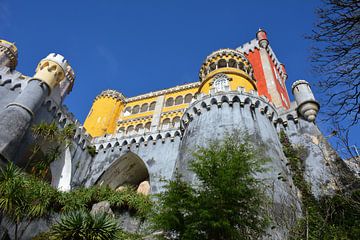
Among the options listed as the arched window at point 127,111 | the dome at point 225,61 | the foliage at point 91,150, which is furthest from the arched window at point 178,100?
the foliage at point 91,150

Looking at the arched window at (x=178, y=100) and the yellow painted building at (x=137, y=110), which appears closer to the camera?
the yellow painted building at (x=137, y=110)

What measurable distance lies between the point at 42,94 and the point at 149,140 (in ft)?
27.5

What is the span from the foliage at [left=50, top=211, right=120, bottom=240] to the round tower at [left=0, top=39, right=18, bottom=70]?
24524mm

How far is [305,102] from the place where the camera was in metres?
20.4

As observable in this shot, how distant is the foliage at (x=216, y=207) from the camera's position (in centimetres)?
867

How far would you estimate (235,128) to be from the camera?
1811 cm

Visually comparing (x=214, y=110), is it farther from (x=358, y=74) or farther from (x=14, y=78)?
(x=14, y=78)

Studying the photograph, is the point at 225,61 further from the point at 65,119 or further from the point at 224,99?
the point at 65,119

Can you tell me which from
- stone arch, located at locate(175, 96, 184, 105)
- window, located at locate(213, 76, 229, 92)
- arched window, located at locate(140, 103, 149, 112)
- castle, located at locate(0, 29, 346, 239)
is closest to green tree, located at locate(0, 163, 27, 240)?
castle, located at locate(0, 29, 346, 239)

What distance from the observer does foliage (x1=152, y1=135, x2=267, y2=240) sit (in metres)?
8.67

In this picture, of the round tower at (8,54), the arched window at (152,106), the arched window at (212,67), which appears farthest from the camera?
the arched window at (152,106)

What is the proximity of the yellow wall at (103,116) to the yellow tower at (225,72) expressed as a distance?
1679cm

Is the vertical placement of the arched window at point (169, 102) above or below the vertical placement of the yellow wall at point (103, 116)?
above

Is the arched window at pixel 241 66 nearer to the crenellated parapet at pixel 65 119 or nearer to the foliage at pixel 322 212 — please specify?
the foliage at pixel 322 212
